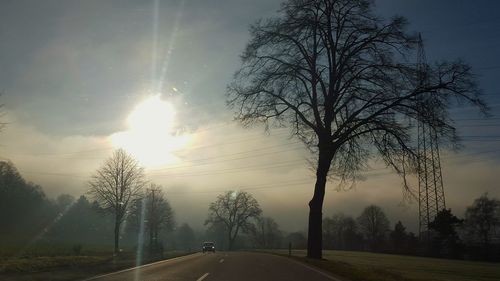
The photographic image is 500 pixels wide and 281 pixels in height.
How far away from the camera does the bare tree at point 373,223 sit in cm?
12838

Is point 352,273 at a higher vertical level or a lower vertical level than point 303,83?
lower

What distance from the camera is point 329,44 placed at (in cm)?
2702

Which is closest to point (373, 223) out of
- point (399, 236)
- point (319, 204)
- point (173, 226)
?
point (399, 236)

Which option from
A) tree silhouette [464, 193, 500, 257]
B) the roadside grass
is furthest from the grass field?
tree silhouette [464, 193, 500, 257]

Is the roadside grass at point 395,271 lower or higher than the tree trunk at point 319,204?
lower

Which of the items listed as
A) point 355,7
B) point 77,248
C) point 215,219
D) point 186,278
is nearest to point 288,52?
point 355,7

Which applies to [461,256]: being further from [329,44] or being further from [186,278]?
[186,278]

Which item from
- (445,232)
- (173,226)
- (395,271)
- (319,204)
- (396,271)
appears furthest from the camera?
(173,226)

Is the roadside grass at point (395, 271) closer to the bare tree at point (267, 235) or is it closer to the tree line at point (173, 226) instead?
the tree line at point (173, 226)

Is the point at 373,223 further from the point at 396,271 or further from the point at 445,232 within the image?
the point at 396,271

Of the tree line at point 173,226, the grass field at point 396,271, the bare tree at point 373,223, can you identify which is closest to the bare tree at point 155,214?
the tree line at point 173,226

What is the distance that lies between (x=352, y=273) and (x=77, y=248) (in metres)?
27.5

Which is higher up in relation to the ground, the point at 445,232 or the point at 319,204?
the point at 319,204

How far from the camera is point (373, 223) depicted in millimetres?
130125
